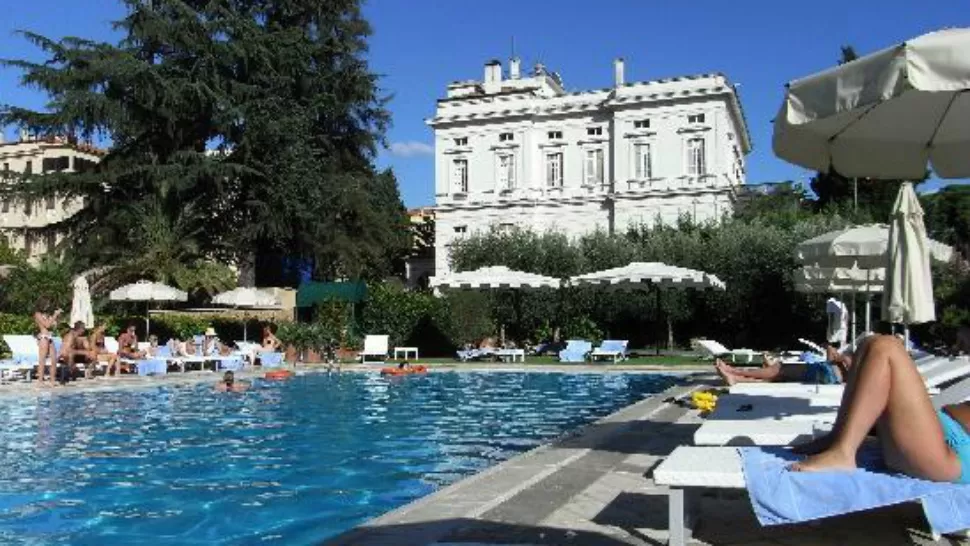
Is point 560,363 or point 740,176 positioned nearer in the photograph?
point 560,363

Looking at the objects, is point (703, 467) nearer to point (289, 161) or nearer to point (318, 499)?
point (318, 499)

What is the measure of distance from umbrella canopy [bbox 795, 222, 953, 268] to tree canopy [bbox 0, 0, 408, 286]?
2190 cm

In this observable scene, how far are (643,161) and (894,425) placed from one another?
4102 cm

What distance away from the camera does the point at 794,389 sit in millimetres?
7016

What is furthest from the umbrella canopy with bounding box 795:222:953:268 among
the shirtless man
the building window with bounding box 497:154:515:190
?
the building window with bounding box 497:154:515:190

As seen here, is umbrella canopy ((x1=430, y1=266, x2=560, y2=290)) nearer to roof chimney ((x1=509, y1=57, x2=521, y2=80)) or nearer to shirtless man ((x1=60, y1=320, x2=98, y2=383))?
shirtless man ((x1=60, y1=320, x2=98, y2=383))

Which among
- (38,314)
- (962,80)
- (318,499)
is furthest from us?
(38,314)

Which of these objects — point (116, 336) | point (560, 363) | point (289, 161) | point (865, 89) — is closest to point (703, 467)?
point (865, 89)

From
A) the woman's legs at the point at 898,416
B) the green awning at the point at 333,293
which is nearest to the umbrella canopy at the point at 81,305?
the green awning at the point at 333,293

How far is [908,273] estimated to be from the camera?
197 inches

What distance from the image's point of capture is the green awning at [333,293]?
23656 millimetres

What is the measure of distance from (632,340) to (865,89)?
2536 centimetres

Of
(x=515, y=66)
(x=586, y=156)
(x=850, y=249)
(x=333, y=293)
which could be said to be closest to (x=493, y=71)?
(x=515, y=66)

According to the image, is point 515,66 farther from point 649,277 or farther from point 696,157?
point 649,277
